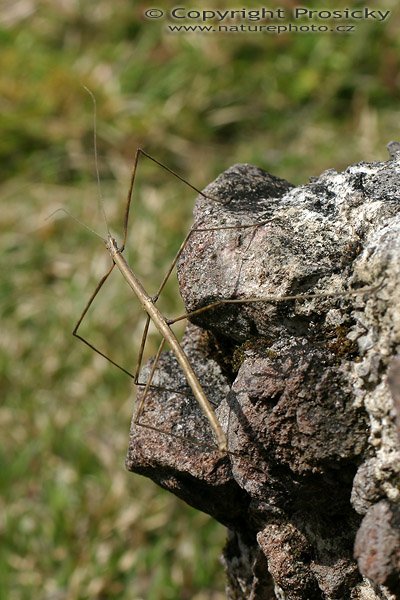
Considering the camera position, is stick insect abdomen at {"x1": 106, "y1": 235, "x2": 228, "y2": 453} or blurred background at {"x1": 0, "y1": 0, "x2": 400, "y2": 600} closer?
stick insect abdomen at {"x1": 106, "y1": 235, "x2": 228, "y2": 453}

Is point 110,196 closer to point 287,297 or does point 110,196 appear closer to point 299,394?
point 287,297

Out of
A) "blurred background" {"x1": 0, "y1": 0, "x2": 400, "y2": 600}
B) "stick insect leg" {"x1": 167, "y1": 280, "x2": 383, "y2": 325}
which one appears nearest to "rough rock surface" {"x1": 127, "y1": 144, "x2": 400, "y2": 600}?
"stick insect leg" {"x1": 167, "y1": 280, "x2": 383, "y2": 325}

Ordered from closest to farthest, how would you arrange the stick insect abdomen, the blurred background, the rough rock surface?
the rough rock surface
the stick insect abdomen
the blurred background

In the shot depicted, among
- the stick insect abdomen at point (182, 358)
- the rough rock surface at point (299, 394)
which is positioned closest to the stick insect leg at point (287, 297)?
the rough rock surface at point (299, 394)

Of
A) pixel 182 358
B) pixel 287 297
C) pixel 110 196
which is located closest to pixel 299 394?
pixel 287 297

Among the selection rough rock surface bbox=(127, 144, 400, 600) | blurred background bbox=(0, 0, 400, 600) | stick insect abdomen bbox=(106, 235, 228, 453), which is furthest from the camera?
blurred background bbox=(0, 0, 400, 600)

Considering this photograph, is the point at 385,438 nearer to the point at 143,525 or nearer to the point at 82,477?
the point at 143,525

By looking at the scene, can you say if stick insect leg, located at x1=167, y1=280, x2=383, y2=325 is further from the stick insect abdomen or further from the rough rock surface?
the stick insect abdomen
